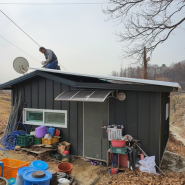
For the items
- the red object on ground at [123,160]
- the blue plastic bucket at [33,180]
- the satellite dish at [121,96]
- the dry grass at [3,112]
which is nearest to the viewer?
the blue plastic bucket at [33,180]

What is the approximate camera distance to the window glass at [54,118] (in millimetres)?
6279

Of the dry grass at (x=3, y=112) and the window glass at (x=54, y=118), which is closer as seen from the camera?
the window glass at (x=54, y=118)

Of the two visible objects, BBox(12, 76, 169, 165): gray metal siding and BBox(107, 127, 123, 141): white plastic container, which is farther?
BBox(107, 127, 123, 141): white plastic container

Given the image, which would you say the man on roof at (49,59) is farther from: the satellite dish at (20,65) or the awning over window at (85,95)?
the awning over window at (85,95)

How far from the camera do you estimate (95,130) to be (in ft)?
18.7

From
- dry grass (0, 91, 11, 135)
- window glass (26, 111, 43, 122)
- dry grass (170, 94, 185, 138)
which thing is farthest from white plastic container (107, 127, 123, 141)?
dry grass (170, 94, 185, 138)

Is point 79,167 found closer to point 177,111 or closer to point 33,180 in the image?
point 33,180

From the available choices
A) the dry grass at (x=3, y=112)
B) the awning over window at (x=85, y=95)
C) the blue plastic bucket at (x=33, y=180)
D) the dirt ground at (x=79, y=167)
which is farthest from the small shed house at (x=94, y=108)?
the dry grass at (x=3, y=112)

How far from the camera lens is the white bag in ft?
15.1

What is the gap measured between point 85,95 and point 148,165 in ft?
8.49

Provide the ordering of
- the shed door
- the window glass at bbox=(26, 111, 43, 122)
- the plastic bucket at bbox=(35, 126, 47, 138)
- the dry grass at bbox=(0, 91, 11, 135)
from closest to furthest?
the shed door < the plastic bucket at bbox=(35, 126, 47, 138) < the window glass at bbox=(26, 111, 43, 122) < the dry grass at bbox=(0, 91, 11, 135)

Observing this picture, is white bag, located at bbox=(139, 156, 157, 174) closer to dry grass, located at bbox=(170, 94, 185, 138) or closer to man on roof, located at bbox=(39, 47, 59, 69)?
man on roof, located at bbox=(39, 47, 59, 69)

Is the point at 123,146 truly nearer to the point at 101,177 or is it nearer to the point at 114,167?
the point at 114,167

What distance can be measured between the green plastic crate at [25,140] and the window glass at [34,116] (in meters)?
0.74
